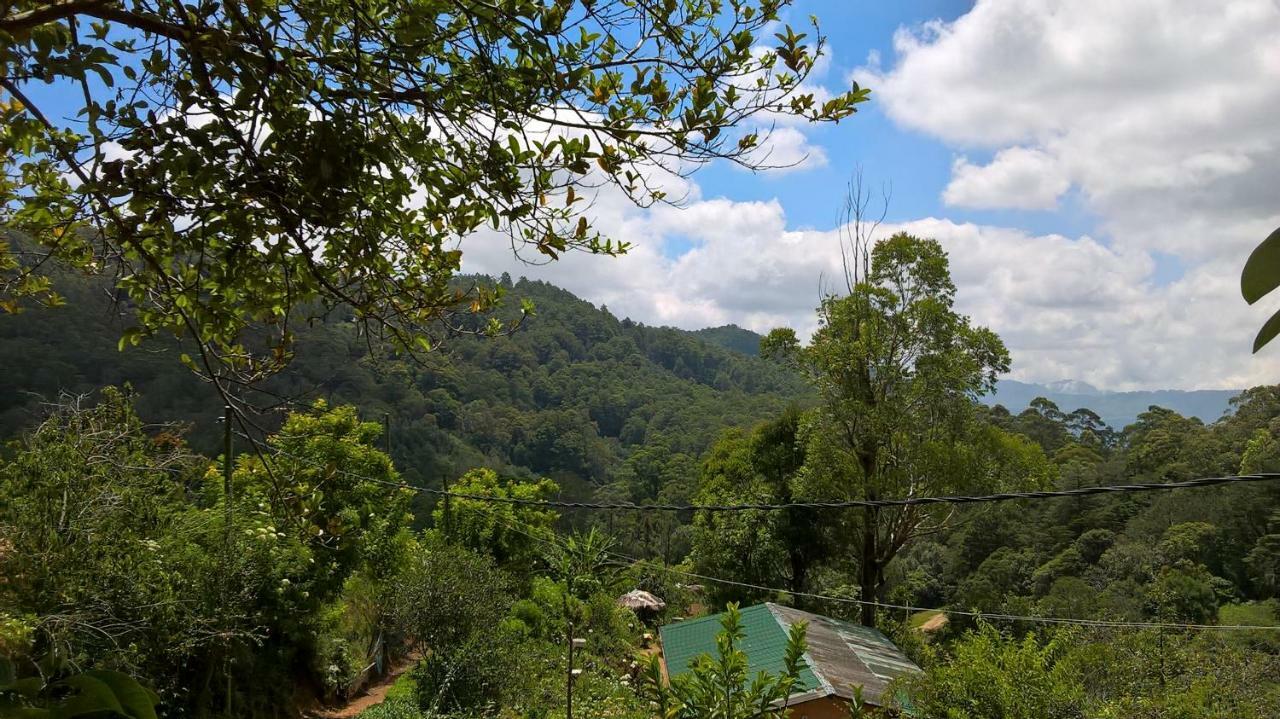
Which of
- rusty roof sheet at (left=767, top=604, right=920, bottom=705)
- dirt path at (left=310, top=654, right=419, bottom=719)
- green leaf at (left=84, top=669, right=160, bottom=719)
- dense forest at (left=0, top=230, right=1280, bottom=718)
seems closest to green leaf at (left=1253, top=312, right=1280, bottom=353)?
green leaf at (left=84, top=669, right=160, bottom=719)

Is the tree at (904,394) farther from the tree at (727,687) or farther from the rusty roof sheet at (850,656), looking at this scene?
the tree at (727,687)

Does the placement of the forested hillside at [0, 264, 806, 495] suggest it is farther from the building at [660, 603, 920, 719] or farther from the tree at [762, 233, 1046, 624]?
the building at [660, 603, 920, 719]

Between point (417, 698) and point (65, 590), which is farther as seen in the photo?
point (417, 698)

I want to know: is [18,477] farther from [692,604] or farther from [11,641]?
[692,604]

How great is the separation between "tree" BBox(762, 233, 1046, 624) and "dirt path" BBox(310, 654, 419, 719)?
954 cm

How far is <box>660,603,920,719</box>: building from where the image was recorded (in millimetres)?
12125

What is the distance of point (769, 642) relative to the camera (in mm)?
14477

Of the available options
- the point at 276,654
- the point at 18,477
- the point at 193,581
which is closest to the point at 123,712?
the point at 18,477

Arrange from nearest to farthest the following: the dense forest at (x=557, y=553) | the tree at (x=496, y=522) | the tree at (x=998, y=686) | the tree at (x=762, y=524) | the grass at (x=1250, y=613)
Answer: the dense forest at (x=557, y=553)
the tree at (x=998, y=686)
the tree at (x=496, y=522)
the grass at (x=1250, y=613)
the tree at (x=762, y=524)

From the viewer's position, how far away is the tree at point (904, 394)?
15289 millimetres

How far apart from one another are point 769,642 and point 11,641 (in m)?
11.8

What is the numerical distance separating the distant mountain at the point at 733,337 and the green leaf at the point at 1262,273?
591ft

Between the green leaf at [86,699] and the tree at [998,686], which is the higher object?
the green leaf at [86,699]

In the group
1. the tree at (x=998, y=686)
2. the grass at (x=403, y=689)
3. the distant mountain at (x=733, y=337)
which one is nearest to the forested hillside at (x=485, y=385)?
the grass at (x=403, y=689)
